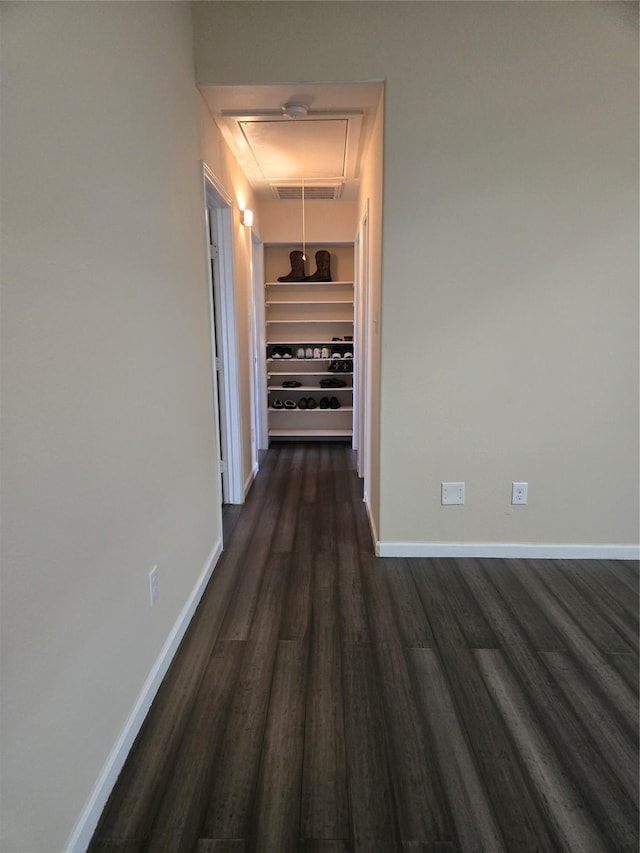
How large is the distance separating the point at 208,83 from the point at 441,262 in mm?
1425

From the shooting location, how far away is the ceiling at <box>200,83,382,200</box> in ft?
7.57

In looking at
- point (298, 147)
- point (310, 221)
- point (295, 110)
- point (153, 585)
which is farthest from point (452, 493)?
point (310, 221)

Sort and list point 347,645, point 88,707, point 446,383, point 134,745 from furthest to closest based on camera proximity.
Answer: point 446,383
point 347,645
point 134,745
point 88,707

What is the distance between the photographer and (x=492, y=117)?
2.21m

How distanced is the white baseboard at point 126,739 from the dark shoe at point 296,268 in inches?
142

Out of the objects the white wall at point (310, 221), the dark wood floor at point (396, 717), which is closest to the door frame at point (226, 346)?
the dark wood floor at point (396, 717)

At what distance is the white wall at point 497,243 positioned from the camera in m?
2.15

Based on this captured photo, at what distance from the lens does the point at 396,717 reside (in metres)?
1.54

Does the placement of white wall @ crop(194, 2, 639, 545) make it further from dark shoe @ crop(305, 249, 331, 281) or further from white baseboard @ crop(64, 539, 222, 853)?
dark shoe @ crop(305, 249, 331, 281)

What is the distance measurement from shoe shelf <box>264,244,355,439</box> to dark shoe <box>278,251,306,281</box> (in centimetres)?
5

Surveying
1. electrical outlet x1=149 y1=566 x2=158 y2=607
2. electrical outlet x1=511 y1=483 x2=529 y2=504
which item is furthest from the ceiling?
electrical outlet x1=149 y1=566 x2=158 y2=607

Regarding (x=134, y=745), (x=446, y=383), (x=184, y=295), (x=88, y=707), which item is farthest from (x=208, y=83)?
(x=134, y=745)

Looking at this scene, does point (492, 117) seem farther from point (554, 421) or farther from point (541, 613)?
point (541, 613)

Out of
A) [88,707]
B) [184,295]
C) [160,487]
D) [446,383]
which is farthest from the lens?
[446,383]
